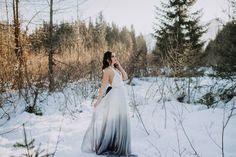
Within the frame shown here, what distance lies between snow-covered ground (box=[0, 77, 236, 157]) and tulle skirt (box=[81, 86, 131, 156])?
→ 0.24 meters

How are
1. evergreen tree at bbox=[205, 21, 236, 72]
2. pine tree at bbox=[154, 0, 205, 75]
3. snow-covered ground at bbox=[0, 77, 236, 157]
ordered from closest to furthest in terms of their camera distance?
1. snow-covered ground at bbox=[0, 77, 236, 157]
2. evergreen tree at bbox=[205, 21, 236, 72]
3. pine tree at bbox=[154, 0, 205, 75]

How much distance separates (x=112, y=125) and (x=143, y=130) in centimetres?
149

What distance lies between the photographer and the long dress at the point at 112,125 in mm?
5090

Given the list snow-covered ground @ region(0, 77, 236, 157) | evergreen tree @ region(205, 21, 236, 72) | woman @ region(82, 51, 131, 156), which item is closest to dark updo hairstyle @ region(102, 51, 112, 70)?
woman @ region(82, 51, 131, 156)

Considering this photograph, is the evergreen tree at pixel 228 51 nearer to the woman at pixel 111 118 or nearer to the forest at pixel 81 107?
the forest at pixel 81 107

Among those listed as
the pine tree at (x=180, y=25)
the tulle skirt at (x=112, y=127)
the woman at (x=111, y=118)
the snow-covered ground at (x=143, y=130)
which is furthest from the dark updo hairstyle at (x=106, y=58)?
the pine tree at (x=180, y=25)

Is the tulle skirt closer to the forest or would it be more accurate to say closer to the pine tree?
the forest

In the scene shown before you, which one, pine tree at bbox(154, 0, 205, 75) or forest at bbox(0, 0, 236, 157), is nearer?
forest at bbox(0, 0, 236, 157)

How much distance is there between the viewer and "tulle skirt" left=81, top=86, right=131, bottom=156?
509 cm

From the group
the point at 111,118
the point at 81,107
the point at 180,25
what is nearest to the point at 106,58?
the point at 111,118

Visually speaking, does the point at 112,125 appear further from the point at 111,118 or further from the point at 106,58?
the point at 106,58

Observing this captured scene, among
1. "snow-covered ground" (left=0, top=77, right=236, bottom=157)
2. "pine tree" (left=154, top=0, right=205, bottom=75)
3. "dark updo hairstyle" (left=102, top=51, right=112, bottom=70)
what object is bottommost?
"snow-covered ground" (left=0, top=77, right=236, bottom=157)

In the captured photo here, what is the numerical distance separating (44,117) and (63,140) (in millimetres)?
1907

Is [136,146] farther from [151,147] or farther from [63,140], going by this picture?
[63,140]
